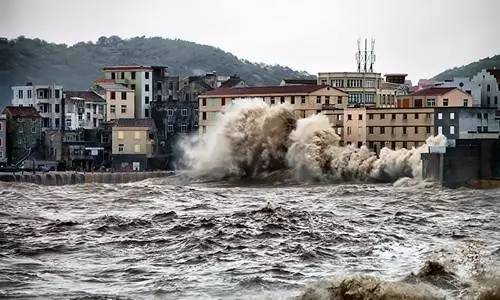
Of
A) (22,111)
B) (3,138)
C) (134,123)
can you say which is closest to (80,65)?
(22,111)

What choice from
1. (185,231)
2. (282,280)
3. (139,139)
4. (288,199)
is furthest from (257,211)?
(139,139)

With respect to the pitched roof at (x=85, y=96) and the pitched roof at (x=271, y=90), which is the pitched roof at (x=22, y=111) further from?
the pitched roof at (x=271, y=90)

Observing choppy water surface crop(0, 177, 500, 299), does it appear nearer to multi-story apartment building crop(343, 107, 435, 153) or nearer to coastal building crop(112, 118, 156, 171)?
multi-story apartment building crop(343, 107, 435, 153)

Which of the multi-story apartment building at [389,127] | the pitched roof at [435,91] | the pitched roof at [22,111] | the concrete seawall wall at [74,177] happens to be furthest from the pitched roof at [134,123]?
the pitched roof at [435,91]

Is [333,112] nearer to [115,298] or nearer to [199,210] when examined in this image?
[199,210]

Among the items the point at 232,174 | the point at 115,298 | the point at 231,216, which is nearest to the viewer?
the point at 115,298

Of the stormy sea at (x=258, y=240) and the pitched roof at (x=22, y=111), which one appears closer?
the stormy sea at (x=258, y=240)

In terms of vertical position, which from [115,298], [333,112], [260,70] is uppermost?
[260,70]

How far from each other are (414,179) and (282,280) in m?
37.0

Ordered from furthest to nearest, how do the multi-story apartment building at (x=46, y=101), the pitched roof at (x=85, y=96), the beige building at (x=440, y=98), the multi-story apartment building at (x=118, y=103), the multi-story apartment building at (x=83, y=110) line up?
the multi-story apartment building at (x=118, y=103)
the pitched roof at (x=85, y=96)
the multi-story apartment building at (x=83, y=110)
the multi-story apartment building at (x=46, y=101)
the beige building at (x=440, y=98)

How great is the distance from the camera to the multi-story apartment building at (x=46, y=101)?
82.6 metres

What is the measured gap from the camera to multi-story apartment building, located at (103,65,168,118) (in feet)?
288

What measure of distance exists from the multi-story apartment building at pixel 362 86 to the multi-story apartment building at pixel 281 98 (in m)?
8.13

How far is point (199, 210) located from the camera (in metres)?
40.5
